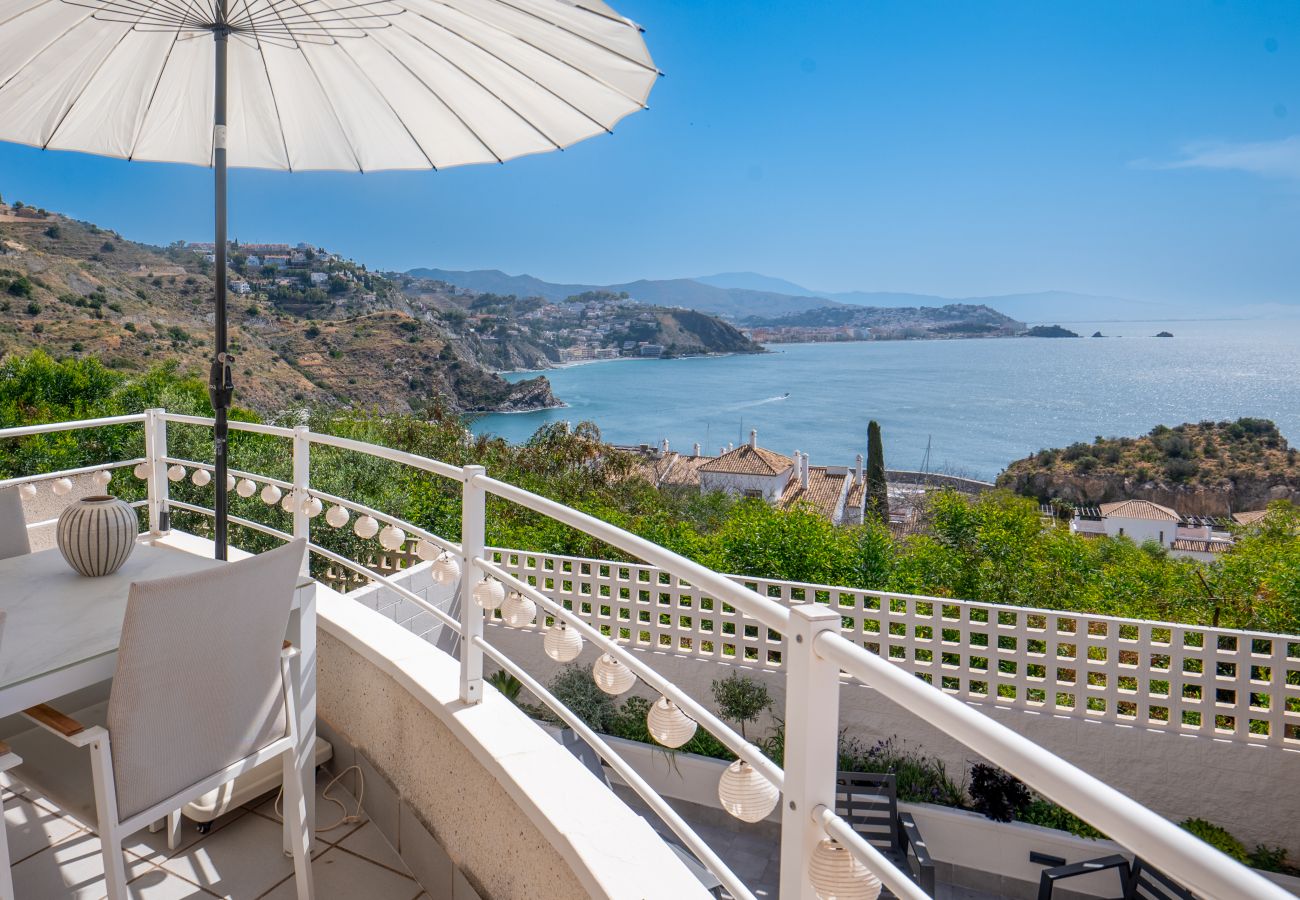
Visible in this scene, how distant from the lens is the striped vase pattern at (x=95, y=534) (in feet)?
5.44

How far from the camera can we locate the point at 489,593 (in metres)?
1.49

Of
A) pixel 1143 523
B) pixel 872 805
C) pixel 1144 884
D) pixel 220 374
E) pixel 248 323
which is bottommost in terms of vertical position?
pixel 1143 523

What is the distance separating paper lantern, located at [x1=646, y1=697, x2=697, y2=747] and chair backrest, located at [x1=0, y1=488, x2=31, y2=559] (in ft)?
5.96

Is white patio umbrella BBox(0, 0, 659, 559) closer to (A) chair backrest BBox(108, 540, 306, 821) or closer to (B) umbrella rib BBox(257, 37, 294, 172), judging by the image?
(B) umbrella rib BBox(257, 37, 294, 172)

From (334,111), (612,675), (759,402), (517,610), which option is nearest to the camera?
(612,675)

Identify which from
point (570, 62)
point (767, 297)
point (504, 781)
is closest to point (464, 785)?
point (504, 781)

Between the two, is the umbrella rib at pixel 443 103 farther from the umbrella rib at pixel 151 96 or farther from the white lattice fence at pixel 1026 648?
the white lattice fence at pixel 1026 648

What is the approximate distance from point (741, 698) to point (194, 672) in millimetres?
5608

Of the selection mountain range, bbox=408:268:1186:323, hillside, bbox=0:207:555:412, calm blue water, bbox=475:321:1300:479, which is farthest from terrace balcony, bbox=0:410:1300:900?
mountain range, bbox=408:268:1186:323

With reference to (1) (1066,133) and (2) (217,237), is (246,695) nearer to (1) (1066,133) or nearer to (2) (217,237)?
(2) (217,237)

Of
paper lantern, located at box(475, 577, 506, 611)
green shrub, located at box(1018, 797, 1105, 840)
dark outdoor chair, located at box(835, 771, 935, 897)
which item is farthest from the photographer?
green shrub, located at box(1018, 797, 1105, 840)

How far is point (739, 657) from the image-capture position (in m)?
6.60

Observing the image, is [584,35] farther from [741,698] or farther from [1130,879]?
[741,698]

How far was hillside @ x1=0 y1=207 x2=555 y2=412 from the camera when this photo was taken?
15086 millimetres
